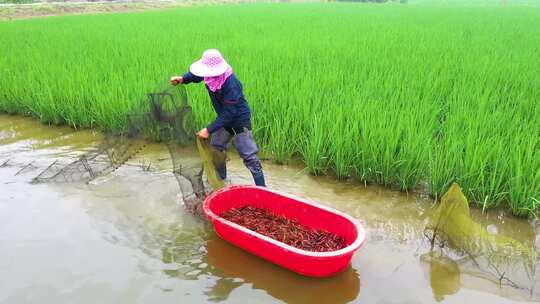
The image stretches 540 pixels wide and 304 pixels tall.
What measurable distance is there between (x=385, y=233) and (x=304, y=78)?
7.96 ft

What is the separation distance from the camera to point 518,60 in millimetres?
5512

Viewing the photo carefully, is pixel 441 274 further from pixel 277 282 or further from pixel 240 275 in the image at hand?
pixel 240 275

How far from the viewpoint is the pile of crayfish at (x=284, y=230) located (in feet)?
7.39

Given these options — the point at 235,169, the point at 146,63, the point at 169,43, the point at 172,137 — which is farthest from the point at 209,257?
the point at 169,43

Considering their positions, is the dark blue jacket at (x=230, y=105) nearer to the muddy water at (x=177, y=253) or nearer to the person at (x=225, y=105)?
the person at (x=225, y=105)

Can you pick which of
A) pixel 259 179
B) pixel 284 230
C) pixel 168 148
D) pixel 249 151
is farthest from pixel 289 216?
pixel 168 148

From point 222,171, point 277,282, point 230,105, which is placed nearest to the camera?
point 277,282

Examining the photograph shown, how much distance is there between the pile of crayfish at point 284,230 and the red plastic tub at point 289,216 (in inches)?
1.3

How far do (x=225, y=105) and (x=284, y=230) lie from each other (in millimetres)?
A: 840

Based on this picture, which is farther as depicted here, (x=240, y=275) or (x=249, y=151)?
(x=249, y=151)

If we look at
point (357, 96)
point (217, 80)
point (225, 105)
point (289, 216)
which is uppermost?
point (217, 80)

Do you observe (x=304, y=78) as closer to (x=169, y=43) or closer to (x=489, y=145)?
(x=489, y=145)

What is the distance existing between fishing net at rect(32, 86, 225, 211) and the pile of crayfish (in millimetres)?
296

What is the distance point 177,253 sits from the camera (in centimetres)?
230
